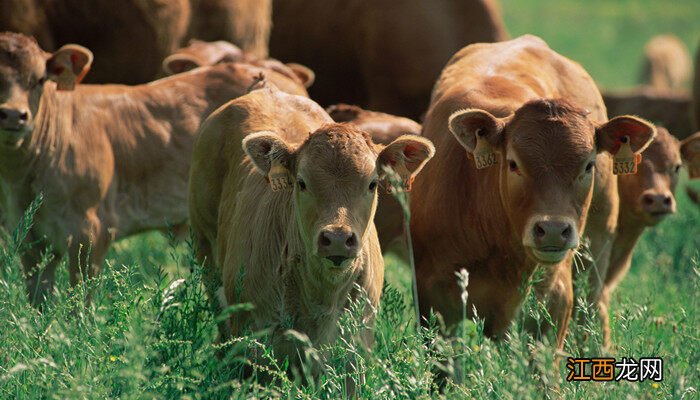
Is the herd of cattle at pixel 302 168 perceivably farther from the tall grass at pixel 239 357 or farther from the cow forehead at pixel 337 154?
the tall grass at pixel 239 357

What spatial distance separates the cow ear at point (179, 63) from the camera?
29.2 ft

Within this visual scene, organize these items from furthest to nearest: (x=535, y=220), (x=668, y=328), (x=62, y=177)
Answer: (x=62, y=177)
(x=668, y=328)
(x=535, y=220)

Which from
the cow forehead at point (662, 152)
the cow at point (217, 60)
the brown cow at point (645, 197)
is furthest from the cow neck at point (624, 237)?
the cow at point (217, 60)

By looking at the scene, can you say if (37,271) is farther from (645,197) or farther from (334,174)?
(645,197)

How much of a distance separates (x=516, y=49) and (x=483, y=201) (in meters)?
1.45

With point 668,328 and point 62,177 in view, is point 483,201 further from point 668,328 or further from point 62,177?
point 62,177

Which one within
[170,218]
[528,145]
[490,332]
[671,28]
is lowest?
[671,28]

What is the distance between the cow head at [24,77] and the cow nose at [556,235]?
11.5 feet

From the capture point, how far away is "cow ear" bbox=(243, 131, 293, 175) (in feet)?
17.6

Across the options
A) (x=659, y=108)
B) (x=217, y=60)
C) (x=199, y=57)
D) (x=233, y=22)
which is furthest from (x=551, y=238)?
(x=659, y=108)

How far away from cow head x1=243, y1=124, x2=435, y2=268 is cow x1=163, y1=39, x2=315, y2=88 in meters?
2.78

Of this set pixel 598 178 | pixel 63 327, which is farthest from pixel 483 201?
pixel 63 327

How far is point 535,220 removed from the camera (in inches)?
209

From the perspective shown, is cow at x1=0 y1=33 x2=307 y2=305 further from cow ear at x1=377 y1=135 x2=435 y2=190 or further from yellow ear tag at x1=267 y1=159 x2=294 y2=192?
cow ear at x1=377 y1=135 x2=435 y2=190
